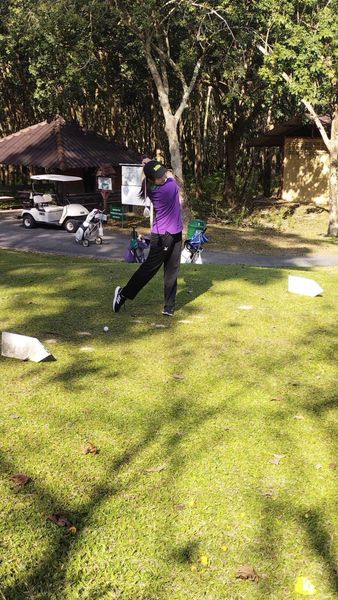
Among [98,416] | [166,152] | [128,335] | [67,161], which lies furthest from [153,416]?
[166,152]

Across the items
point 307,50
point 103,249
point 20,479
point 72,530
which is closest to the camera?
point 72,530

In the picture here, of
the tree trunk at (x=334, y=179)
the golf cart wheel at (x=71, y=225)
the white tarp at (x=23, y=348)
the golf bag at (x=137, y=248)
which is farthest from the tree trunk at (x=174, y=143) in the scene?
the white tarp at (x=23, y=348)

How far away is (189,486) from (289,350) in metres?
2.65

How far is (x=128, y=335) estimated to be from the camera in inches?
245

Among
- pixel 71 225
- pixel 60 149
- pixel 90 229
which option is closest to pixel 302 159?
pixel 60 149

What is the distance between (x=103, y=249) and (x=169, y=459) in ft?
54.2

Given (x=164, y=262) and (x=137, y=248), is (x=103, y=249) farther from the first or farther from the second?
(x=164, y=262)

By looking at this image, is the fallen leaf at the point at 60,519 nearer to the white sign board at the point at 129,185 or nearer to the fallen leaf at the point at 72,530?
the fallen leaf at the point at 72,530

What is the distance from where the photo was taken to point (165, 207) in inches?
260

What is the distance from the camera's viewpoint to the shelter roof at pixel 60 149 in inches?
1054

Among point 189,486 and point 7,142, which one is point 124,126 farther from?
point 189,486

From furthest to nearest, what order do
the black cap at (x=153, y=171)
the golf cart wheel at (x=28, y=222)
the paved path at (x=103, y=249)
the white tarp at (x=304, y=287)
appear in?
1. the golf cart wheel at (x=28, y=222)
2. the paved path at (x=103, y=249)
3. the white tarp at (x=304, y=287)
4. the black cap at (x=153, y=171)

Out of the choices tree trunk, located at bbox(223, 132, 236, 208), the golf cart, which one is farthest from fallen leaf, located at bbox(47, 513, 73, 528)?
tree trunk, located at bbox(223, 132, 236, 208)

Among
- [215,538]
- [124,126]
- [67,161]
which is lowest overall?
[215,538]
